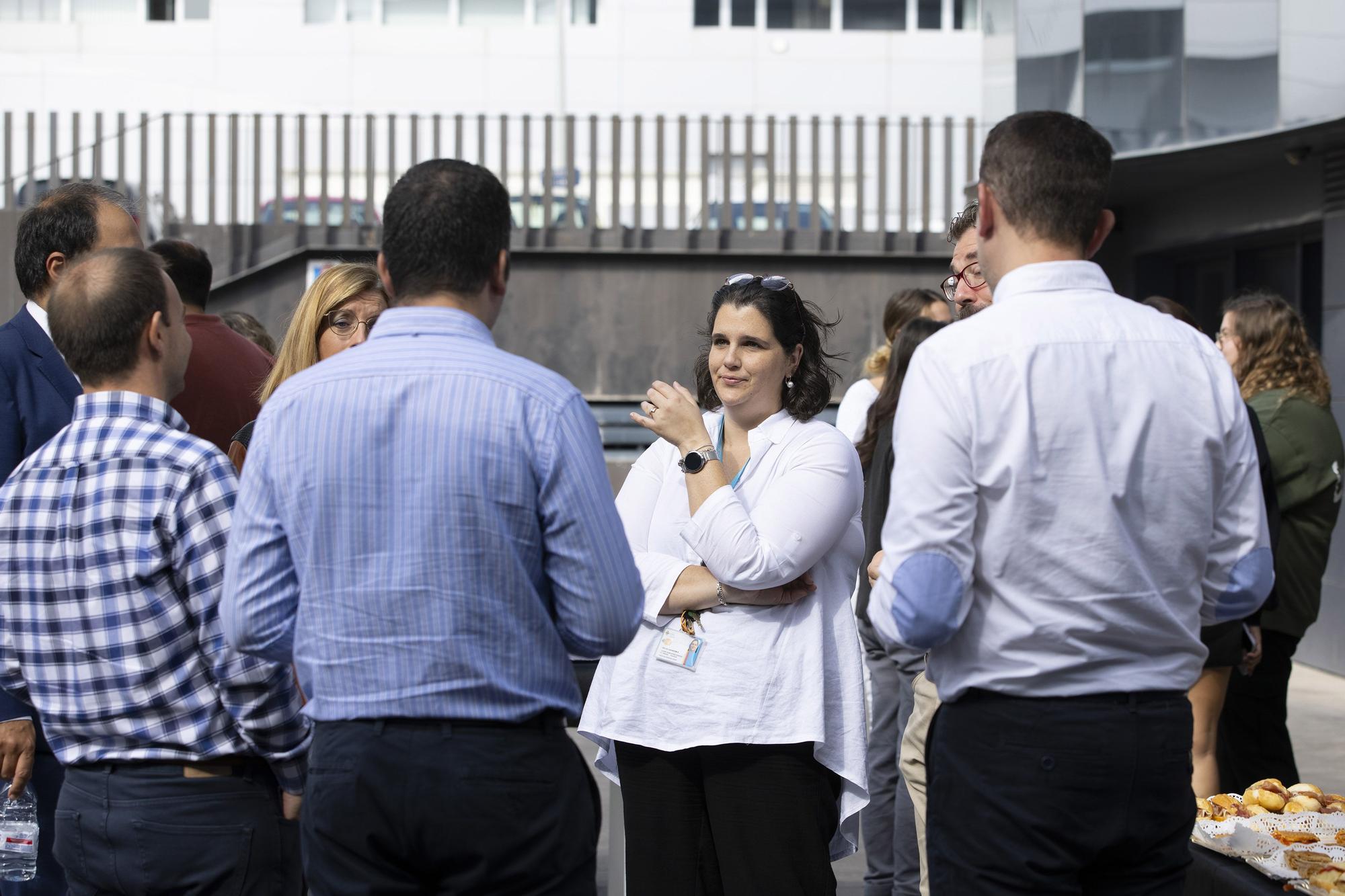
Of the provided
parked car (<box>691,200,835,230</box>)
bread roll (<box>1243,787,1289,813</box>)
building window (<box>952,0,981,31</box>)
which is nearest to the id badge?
bread roll (<box>1243,787,1289,813</box>)

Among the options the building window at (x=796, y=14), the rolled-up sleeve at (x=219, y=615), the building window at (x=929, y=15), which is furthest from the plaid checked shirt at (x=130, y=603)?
the building window at (x=929, y=15)

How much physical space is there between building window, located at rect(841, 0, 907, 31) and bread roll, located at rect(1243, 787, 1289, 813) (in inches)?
978

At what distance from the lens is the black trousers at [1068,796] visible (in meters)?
2.30

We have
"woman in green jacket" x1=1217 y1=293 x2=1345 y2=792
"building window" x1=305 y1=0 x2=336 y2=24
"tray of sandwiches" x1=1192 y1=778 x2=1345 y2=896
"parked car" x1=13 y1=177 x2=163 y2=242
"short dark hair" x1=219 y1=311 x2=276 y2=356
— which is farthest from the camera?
"building window" x1=305 y1=0 x2=336 y2=24

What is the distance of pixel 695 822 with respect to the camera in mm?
3240

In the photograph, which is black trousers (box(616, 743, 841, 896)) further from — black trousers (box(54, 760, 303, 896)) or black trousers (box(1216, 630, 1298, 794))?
black trousers (box(1216, 630, 1298, 794))

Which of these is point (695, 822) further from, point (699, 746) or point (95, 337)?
point (95, 337)

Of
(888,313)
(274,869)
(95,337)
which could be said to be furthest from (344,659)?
(888,313)

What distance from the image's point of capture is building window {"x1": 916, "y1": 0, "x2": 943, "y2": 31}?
27078 mm

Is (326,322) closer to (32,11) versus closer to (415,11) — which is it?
(415,11)

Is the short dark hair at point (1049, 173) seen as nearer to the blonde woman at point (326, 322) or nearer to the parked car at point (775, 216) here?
the blonde woman at point (326, 322)

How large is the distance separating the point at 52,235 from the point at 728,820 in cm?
223

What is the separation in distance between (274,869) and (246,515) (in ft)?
2.59

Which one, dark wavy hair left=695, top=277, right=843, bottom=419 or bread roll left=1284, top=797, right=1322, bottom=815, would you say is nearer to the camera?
dark wavy hair left=695, top=277, right=843, bottom=419
